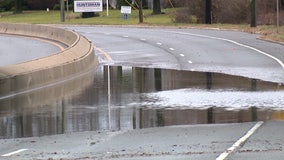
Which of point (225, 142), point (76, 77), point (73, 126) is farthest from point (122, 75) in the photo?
point (225, 142)

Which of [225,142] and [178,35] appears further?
[178,35]

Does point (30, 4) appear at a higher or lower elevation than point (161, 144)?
higher

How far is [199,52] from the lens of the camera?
30.3m

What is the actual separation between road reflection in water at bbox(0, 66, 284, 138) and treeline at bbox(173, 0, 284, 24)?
3256cm

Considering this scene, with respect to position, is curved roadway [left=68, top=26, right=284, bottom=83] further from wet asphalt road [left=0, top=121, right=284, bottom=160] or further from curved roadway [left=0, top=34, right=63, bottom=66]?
wet asphalt road [left=0, top=121, right=284, bottom=160]

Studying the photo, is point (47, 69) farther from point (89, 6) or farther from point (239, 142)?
point (89, 6)

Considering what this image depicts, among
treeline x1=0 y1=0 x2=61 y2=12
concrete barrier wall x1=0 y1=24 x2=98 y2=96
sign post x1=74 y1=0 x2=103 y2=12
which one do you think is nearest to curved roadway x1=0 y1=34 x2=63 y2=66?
concrete barrier wall x1=0 y1=24 x2=98 y2=96

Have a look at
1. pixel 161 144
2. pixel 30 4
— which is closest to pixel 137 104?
pixel 161 144

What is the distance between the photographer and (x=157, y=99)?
15906 millimetres

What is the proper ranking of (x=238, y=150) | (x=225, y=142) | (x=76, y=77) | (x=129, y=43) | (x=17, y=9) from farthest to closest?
1. (x=17, y=9)
2. (x=129, y=43)
3. (x=76, y=77)
4. (x=225, y=142)
5. (x=238, y=150)

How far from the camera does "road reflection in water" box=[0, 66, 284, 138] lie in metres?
12.6

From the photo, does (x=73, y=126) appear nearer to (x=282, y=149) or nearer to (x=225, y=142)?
(x=225, y=142)

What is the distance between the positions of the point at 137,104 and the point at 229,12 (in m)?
42.2

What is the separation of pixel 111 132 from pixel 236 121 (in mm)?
2463
